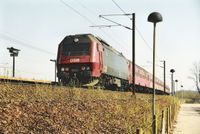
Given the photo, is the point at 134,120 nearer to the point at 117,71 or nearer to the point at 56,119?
the point at 56,119

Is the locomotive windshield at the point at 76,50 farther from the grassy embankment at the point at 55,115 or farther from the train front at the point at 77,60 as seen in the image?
the grassy embankment at the point at 55,115

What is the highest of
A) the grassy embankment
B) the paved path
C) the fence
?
the grassy embankment

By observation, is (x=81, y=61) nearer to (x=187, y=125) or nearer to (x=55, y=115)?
(x=187, y=125)

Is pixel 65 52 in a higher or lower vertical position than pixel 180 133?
higher

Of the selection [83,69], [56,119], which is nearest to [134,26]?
[83,69]

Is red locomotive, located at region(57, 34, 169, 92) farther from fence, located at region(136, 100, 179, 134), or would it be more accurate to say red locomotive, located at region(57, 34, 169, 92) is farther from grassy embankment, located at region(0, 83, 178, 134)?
grassy embankment, located at region(0, 83, 178, 134)

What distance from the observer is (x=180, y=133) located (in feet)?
40.6

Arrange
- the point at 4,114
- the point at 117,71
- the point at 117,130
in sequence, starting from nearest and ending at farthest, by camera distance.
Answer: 1. the point at 4,114
2. the point at 117,130
3. the point at 117,71

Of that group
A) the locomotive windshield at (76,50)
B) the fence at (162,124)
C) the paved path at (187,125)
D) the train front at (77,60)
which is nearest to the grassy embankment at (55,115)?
the fence at (162,124)

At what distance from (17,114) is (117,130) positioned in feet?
7.99

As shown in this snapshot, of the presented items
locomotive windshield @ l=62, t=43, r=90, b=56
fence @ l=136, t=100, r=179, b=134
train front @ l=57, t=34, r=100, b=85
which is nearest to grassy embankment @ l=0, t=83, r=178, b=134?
fence @ l=136, t=100, r=179, b=134

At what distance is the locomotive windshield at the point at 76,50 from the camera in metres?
17.4

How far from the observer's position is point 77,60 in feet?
56.2

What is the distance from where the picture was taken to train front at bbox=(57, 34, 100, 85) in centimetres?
1683
